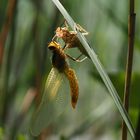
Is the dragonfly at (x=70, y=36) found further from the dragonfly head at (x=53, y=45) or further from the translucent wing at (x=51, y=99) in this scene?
the translucent wing at (x=51, y=99)

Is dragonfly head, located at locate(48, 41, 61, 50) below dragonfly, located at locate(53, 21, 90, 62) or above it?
below

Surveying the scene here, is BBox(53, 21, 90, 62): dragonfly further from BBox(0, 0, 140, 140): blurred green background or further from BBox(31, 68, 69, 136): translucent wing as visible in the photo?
BBox(0, 0, 140, 140): blurred green background

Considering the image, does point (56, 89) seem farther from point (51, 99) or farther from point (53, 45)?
point (53, 45)

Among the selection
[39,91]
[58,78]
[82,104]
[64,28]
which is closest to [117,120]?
[82,104]

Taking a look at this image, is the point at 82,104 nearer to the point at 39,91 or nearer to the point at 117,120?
the point at 117,120

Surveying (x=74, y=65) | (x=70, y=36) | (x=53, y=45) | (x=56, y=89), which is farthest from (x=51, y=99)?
(x=74, y=65)

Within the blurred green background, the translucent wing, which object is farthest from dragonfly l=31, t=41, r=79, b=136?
the blurred green background

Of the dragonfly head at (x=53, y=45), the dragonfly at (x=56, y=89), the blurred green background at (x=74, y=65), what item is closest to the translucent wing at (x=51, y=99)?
the dragonfly at (x=56, y=89)
